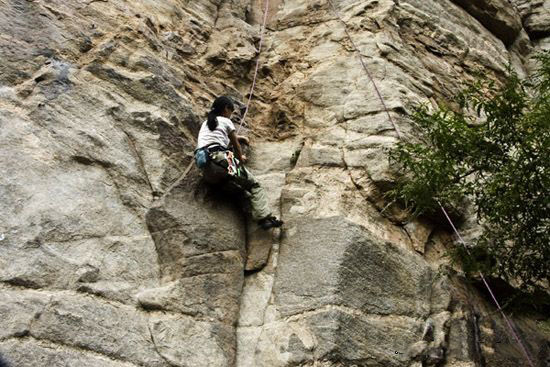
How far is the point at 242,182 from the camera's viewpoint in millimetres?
8023

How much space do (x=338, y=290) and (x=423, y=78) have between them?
17.2 feet

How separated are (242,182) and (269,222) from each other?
0.65 meters

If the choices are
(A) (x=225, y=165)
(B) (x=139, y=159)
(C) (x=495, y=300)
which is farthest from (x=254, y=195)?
(C) (x=495, y=300)

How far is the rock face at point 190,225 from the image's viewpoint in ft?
21.9

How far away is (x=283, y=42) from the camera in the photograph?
40.0 feet

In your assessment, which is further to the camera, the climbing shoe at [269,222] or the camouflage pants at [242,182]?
the climbing shoe at [269,222]

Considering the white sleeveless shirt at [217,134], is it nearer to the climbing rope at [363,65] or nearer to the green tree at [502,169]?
the green tree at [502,169]

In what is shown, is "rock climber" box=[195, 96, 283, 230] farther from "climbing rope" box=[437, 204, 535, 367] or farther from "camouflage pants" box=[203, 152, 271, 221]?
"climbing rope" box=[437, 204, 535, 367]

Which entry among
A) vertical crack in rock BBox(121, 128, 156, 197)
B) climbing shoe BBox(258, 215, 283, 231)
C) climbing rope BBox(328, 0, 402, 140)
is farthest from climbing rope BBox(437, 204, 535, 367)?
vertical crack in rock BBox(121, 128, 156, 197)

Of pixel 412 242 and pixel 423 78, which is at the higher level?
pixel 423 78

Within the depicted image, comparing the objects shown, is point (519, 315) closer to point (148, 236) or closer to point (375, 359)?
point (375, 359)

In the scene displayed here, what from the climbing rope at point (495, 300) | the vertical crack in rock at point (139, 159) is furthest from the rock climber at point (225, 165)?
the climbing rope at point (495, 300)

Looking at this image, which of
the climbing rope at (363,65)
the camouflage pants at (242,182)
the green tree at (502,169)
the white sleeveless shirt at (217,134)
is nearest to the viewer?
the green tree at (502,169)

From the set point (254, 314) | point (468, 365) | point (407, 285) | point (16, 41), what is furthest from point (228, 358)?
point (16, 41)
